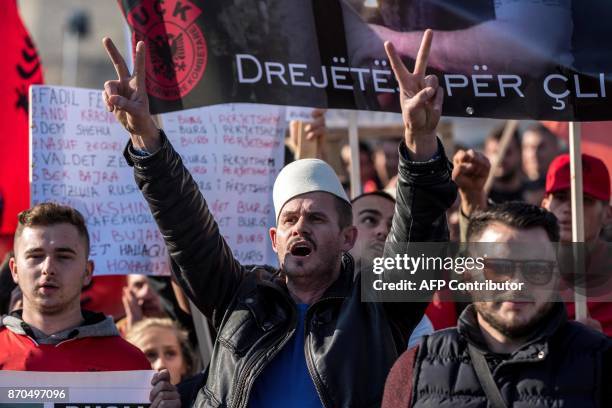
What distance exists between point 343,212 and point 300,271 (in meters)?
0.28

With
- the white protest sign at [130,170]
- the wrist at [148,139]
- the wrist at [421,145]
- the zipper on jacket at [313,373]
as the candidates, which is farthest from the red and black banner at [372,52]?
the zipper on jacket at [313,373]

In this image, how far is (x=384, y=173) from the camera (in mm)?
8961

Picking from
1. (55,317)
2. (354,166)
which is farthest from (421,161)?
(354,166)

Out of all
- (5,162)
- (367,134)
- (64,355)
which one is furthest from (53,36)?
(64,355)

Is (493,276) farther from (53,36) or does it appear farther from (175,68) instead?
(53,36)

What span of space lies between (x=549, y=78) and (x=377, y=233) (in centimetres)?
100

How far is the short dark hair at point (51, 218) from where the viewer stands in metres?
4.82

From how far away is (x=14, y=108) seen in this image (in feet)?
21.9

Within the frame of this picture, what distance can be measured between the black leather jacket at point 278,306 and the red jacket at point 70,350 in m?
0.39

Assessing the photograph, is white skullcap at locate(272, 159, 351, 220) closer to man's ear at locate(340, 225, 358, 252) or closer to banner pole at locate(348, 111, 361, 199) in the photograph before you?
man's ear at locate(340, 225, 358, 252)

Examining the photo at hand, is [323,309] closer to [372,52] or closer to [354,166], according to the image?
[372,52]

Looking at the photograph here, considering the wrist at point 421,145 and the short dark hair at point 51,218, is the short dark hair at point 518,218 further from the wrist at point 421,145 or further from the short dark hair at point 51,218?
the short dark hair at point 51,218

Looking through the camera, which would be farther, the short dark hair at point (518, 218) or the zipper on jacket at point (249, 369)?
the zipper on jacket at point (249, 369)

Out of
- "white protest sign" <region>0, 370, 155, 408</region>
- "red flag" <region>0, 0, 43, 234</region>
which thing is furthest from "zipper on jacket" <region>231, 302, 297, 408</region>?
"red flag" <region>0, 0, 43, 234</region>
